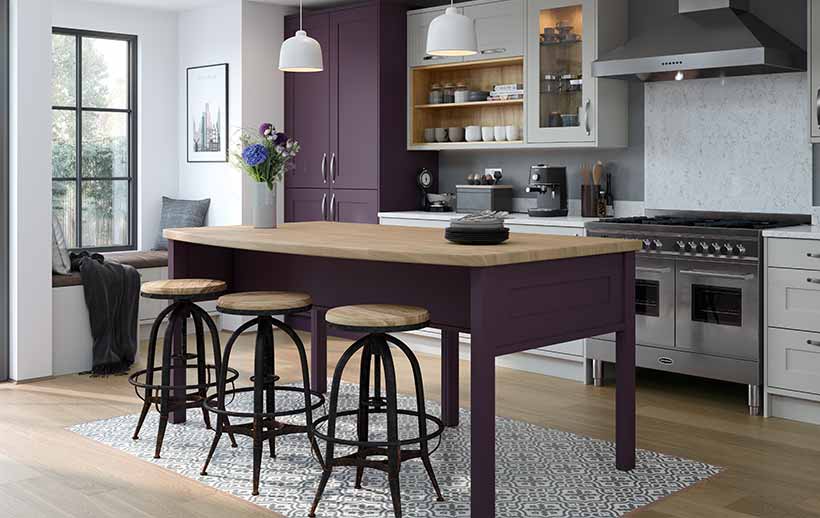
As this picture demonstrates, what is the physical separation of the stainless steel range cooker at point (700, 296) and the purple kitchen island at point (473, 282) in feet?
4.17

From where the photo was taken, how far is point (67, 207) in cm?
783

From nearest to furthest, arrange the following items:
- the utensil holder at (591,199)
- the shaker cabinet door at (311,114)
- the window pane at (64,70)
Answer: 1. the utensil holder at (591,199)
2. the shaker cabinet door at (311,114)
3. the window pane at (64,70)

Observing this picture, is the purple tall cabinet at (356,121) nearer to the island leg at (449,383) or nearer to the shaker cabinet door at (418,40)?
the shaker cabinet door at (418,40)

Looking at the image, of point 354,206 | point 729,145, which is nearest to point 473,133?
point 354,206

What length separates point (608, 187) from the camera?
20.7 feet

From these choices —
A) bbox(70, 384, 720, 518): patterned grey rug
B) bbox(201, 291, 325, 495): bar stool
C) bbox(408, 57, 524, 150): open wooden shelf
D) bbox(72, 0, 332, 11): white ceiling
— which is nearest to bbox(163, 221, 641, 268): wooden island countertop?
bbox(201, 291, 325, 495): bar stool

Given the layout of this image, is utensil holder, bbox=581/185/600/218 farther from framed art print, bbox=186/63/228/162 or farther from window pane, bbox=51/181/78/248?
window pane, bbox=51/181/78/248

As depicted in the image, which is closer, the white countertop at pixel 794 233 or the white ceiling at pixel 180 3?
the white countertop at pixel 794 233

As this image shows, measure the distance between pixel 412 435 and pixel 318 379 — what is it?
1065mm

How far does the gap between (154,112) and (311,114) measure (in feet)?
5.04

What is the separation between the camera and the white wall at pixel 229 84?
759 cm

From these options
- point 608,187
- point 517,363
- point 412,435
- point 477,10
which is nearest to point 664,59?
point 608,187

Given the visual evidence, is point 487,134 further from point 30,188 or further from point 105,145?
point 105,145

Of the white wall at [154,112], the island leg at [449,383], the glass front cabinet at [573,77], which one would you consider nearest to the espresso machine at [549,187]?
the glass front cabinet at [573,77]
